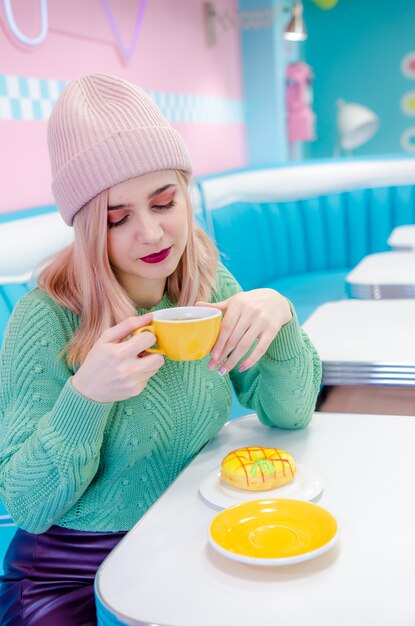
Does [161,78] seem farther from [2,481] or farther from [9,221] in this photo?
[2,481]

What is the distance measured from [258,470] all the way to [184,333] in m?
0.23

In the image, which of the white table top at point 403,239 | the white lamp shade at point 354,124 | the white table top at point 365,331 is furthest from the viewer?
the white lamp shade at point 354,124

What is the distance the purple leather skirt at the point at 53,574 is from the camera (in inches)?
48.9

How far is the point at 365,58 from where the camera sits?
308 inches

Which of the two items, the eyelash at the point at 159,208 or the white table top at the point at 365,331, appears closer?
the eyelash at the point at 159,208

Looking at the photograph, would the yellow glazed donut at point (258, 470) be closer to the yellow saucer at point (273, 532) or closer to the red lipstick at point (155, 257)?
the yellow saucer at point (273, 532)

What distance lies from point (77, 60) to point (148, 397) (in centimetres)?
238

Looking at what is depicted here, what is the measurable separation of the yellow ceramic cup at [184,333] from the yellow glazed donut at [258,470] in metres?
0.18

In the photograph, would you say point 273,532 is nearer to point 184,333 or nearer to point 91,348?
point 184,333

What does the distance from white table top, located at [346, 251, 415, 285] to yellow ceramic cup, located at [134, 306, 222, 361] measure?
133cm

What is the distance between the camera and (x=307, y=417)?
1300 mm

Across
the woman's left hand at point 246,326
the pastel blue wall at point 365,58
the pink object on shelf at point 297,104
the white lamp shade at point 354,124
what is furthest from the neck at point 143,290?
the pastel blue wall at point 365,58

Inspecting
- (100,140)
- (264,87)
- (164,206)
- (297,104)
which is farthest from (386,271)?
(297,104)

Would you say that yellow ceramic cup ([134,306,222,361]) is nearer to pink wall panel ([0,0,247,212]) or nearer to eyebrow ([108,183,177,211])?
eyebrow ([108,183,177,211])
